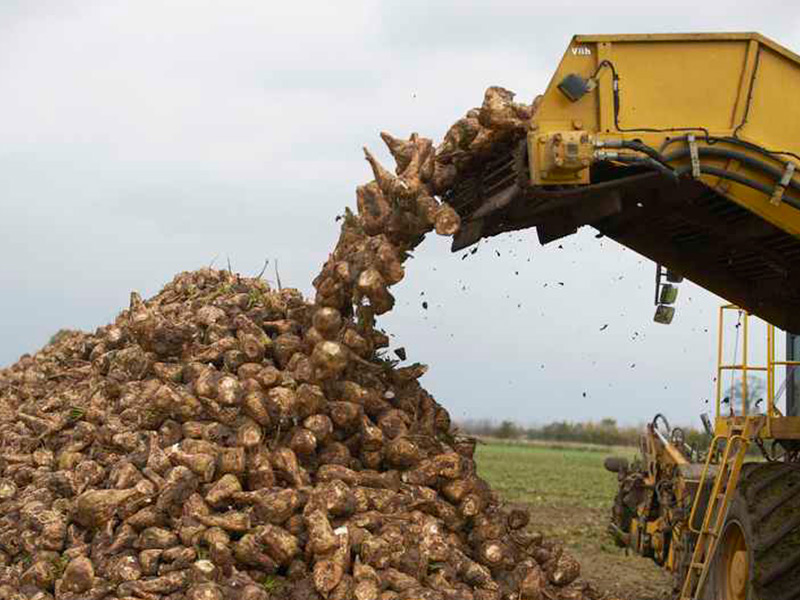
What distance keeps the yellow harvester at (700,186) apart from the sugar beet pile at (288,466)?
1.44 feet

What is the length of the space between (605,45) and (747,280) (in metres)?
2.22

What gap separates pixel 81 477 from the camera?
6.32 metres

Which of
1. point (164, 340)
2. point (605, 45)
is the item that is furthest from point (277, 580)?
point (605, 45)

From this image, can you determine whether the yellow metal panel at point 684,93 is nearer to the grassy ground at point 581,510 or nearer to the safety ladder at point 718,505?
the safety ladder at point 718,505

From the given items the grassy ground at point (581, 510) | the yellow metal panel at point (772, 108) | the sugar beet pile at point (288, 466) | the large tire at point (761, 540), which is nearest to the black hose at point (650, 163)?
the yellow metal panel at point (772, 108)

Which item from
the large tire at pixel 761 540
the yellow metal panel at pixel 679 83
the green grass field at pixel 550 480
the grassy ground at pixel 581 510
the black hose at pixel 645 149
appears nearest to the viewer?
the black hose at pixel 645 149

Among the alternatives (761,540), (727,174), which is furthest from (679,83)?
(761,540)

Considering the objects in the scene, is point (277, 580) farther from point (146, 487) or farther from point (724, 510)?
point (724, 510)

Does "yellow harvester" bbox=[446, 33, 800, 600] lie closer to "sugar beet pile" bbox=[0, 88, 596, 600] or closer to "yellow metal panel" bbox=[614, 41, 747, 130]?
"yellow metal panel" bbox=[614, 41, 747, 130]

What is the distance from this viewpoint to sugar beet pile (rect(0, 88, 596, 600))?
18.3ft

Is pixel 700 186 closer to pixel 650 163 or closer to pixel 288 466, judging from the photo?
pixel 650 163

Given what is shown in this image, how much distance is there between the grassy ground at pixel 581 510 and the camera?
1141 centimetres

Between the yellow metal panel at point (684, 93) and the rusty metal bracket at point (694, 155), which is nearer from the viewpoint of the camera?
the rusty metal bracket at point (694, 155)

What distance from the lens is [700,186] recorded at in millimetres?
5602
